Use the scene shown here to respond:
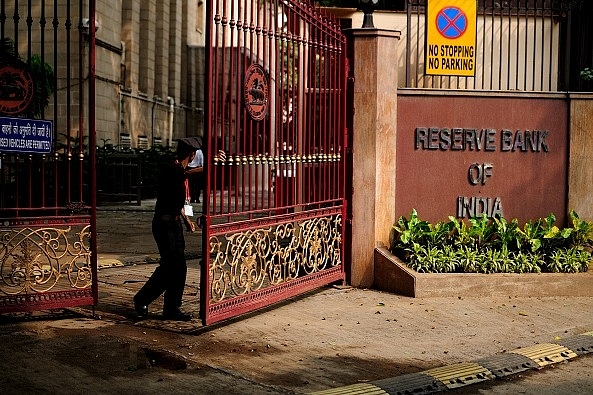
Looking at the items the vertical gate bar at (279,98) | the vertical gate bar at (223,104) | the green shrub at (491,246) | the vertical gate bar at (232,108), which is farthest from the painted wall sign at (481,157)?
the vertical gate bar at (223,104)

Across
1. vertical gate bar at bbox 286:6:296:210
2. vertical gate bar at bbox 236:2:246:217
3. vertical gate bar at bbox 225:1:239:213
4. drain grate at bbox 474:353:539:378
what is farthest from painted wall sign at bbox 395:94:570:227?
drain grate at bbox 474:353:539:378

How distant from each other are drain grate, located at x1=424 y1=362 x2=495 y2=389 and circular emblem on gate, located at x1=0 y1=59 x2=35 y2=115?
4510 mm

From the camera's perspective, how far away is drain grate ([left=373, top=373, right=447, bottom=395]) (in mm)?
6324

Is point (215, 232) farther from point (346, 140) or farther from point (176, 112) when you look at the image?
point (176, 112)

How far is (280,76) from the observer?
9.24 meters

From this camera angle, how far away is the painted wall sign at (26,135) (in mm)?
8141

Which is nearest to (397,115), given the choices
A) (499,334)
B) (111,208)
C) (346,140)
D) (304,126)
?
(346,140)

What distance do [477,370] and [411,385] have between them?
74cm

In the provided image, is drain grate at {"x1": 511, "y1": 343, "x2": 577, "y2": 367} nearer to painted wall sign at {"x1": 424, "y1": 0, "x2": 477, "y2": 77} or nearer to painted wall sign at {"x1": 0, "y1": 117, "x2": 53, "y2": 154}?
painted wall sign at {"x1": 0, "y1": 117, "x2": 53, "y2": 154}

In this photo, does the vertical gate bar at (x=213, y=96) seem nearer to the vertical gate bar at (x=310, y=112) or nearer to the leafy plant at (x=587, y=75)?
the vertical gate bar at (x=310, y=112)

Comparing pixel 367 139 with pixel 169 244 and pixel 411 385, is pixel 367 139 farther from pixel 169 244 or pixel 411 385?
pixel 411 385

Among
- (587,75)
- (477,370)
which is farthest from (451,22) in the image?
(477,370)

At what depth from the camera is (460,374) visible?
22.2 ft

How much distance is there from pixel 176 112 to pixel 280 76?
3385 cm
